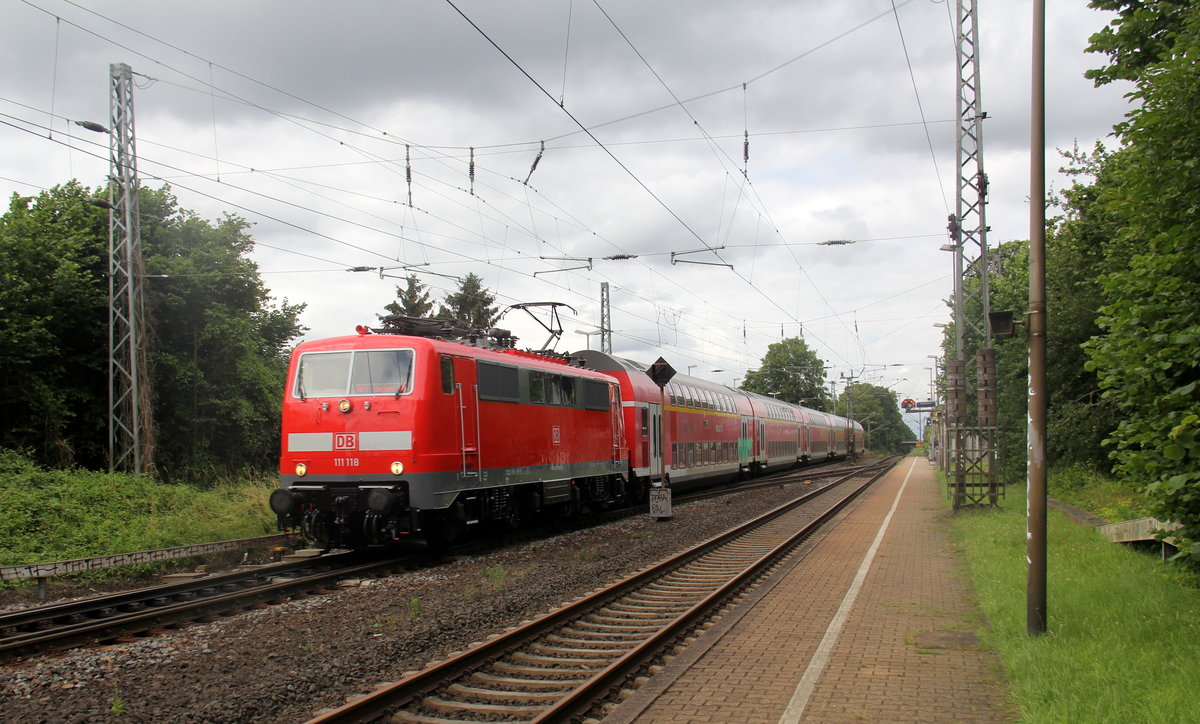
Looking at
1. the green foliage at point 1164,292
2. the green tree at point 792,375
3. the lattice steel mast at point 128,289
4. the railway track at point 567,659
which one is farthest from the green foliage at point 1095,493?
the green tree at point 792,375

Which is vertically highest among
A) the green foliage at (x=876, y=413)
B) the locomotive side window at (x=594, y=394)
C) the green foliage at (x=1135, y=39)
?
the green foliage at (x=1135, y=39)

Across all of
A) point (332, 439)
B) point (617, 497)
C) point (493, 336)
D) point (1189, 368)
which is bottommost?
point (617, 497)

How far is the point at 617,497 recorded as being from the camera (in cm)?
1992

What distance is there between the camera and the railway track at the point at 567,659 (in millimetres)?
5586

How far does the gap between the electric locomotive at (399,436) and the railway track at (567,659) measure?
3409 millimetres

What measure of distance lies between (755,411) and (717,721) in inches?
1228

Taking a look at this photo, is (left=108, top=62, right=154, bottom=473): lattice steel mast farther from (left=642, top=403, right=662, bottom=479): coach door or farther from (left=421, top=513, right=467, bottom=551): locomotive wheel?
(left=642, top=403, right=662, bottom=479): coach door

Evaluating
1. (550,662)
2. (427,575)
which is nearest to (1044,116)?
(550,662)

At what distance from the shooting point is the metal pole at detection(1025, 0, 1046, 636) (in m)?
7.16

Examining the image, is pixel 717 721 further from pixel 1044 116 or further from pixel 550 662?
pixel 1044 116

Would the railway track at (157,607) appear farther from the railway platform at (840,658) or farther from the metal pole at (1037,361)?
the metal pole at (1037,361)

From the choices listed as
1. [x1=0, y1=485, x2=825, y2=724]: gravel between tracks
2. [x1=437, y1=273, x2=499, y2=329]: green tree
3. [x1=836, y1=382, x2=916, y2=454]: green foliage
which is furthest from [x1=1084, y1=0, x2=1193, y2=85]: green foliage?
[x1=836, y1=382, x2=916, y2=454]: green foliage

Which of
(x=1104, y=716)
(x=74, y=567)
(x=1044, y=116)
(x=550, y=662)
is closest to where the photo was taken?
(x=1104, y=716)

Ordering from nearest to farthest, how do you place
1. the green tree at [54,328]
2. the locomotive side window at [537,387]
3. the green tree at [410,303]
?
the locomotive side window at [537,387] < the green tree at [54,328] < the green tree at [410,303]
